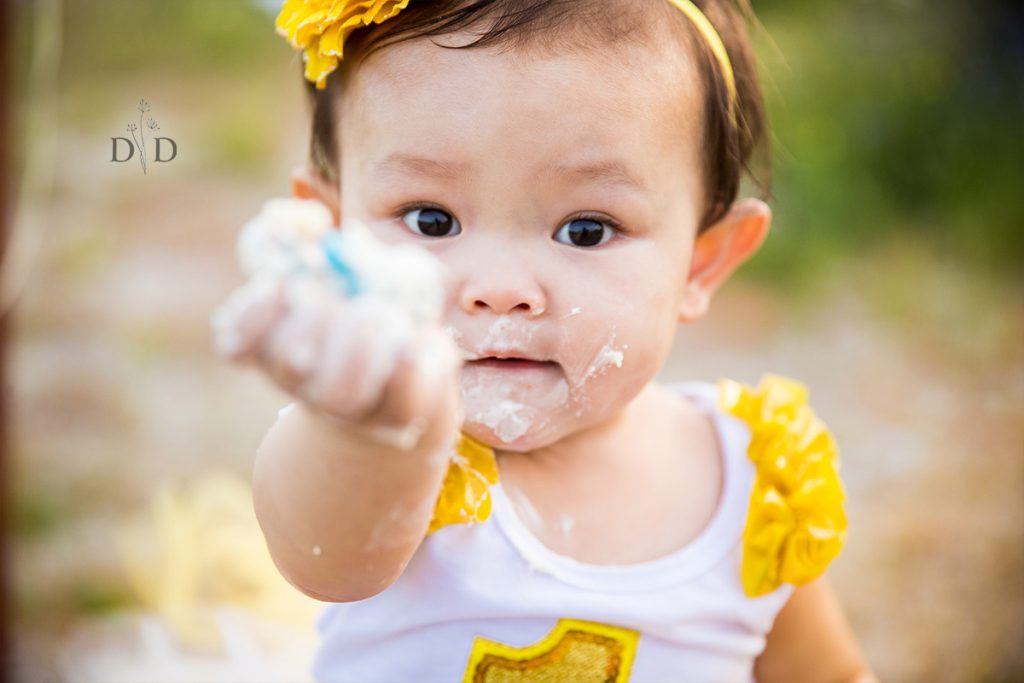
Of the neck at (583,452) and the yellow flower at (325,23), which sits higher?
the yellow flower at (325,23)

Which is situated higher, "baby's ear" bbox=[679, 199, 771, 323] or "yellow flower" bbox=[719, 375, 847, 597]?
"baby's ear" bbox=[679, 199, 771, 323]

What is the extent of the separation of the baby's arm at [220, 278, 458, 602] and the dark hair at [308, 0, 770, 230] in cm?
47

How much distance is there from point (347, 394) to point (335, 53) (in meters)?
0.61

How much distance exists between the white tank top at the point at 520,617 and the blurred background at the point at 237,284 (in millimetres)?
518

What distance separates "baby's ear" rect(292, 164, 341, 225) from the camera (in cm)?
136

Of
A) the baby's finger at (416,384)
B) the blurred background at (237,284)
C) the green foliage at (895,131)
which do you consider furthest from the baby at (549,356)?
the green foliage at (895,131)

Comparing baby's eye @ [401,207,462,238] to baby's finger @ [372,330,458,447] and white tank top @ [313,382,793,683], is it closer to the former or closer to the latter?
white tank top @ [313,382,793,683]

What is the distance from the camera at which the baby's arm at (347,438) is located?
645 millimetres

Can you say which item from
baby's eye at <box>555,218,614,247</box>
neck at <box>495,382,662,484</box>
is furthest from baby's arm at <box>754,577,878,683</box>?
baby's eye at <box>555,218,614,247</box>

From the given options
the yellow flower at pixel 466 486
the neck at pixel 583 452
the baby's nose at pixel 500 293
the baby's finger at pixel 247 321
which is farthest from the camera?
the neck at pixel 583 452

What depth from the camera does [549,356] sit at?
1.11m

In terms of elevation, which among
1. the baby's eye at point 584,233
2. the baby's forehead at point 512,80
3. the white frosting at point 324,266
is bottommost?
the white frosting at point 324,266

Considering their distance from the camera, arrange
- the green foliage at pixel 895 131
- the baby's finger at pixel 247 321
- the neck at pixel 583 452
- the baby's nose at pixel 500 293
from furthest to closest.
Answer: the green foliage at pixel 895 131, the neck at pixel 583 452, the baby's nose at pixel 500 293, the baby's finger at pixel 247 321

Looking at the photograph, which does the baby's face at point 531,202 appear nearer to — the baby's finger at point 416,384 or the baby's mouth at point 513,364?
the baby's mouth at point 513,364
